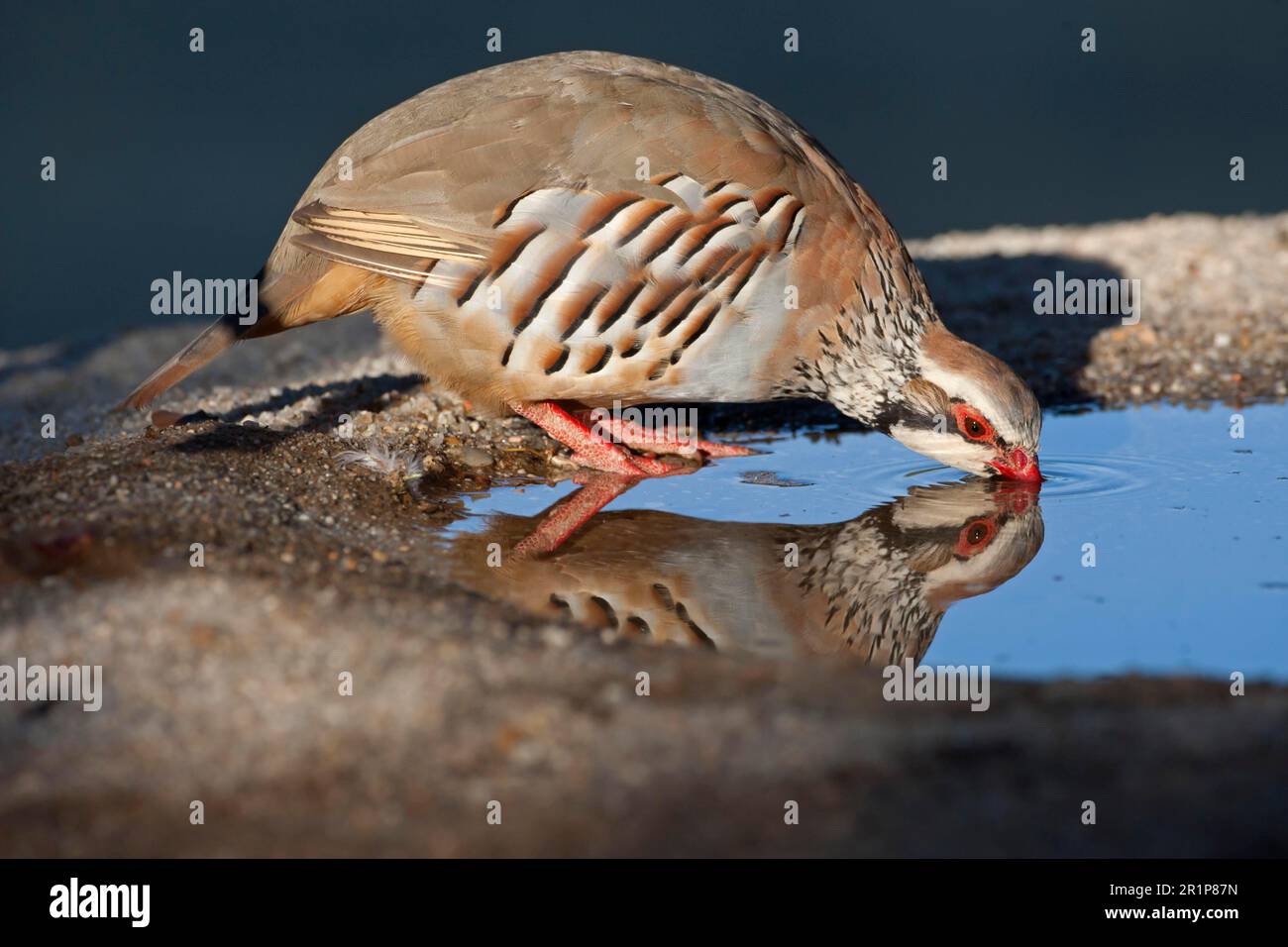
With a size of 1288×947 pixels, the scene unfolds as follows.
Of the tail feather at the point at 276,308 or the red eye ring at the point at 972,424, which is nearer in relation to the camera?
the red eye ring at the point at 972,424

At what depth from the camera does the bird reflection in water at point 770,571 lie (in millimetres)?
3699

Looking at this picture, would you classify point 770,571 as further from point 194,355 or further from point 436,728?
point 194,355

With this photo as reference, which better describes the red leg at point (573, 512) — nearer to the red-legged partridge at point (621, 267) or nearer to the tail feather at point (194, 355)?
the red-legged partridge at point (621, 267)

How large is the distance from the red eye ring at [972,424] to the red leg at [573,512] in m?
1.22

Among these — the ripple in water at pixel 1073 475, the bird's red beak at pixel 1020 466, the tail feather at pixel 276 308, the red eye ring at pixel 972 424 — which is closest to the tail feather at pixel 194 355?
the tail feather at pixel 276 308

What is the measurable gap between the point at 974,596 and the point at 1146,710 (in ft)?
3.24

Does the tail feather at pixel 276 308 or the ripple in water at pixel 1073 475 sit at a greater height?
the tail feather at pixel 276 308

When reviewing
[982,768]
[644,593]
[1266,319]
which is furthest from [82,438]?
[1266,319]

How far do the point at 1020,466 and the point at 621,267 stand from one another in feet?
5.26

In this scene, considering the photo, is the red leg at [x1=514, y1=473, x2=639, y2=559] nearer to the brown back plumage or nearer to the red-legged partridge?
the red-legged partridge

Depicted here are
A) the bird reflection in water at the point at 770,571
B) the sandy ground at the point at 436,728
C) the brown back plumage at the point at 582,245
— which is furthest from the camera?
the brown back plumage at the point at 582,245

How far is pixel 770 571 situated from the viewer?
13.5 ft

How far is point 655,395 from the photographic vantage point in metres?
5.04

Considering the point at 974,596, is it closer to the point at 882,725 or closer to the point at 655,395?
the point at 882,725
